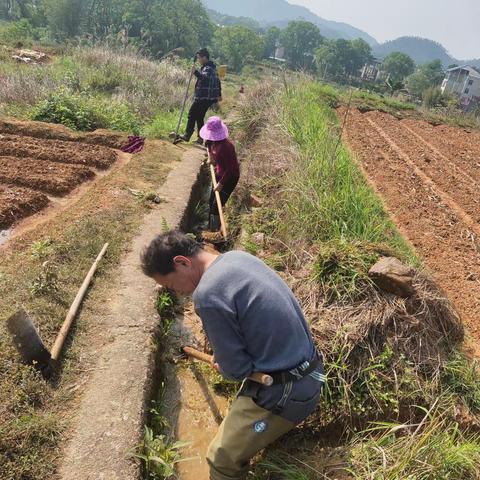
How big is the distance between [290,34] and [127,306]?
12401 centimetres

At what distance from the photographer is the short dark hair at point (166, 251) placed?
1985 millimetres

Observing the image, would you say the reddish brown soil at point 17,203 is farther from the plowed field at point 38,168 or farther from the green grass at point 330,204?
the green grass at point 330,204

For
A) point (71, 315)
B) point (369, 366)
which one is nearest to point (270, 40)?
point (71, 315)

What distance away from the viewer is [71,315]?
10.3 feet

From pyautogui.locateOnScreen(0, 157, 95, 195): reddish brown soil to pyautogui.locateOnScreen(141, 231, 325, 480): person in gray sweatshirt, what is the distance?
4350 millimetres

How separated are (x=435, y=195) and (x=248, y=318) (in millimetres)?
8116

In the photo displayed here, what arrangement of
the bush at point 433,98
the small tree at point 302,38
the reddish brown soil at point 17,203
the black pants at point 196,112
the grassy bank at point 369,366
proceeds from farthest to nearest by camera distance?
the small tree at point 302,38 < the bush at point 433,98 < the black pants at point 196,112 < the reddish brown soil at point 17,203 < the grassy bank at point 369,366

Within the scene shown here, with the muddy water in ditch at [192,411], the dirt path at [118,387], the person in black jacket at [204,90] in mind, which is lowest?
the muddy water in ditch at [192,411]

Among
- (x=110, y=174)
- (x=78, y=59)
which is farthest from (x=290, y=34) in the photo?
(x=110, y=174)

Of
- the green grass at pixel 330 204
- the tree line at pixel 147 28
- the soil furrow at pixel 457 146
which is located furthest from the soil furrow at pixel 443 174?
the tree line at pixel 147 28

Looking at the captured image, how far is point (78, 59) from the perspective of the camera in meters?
14.0

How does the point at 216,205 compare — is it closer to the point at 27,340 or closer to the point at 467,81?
the point at 27,340

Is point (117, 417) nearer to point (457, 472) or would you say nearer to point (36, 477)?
point (36, 477)

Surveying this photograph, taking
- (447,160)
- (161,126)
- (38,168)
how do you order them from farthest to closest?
(447,160) → (161,126) → (38,168)
